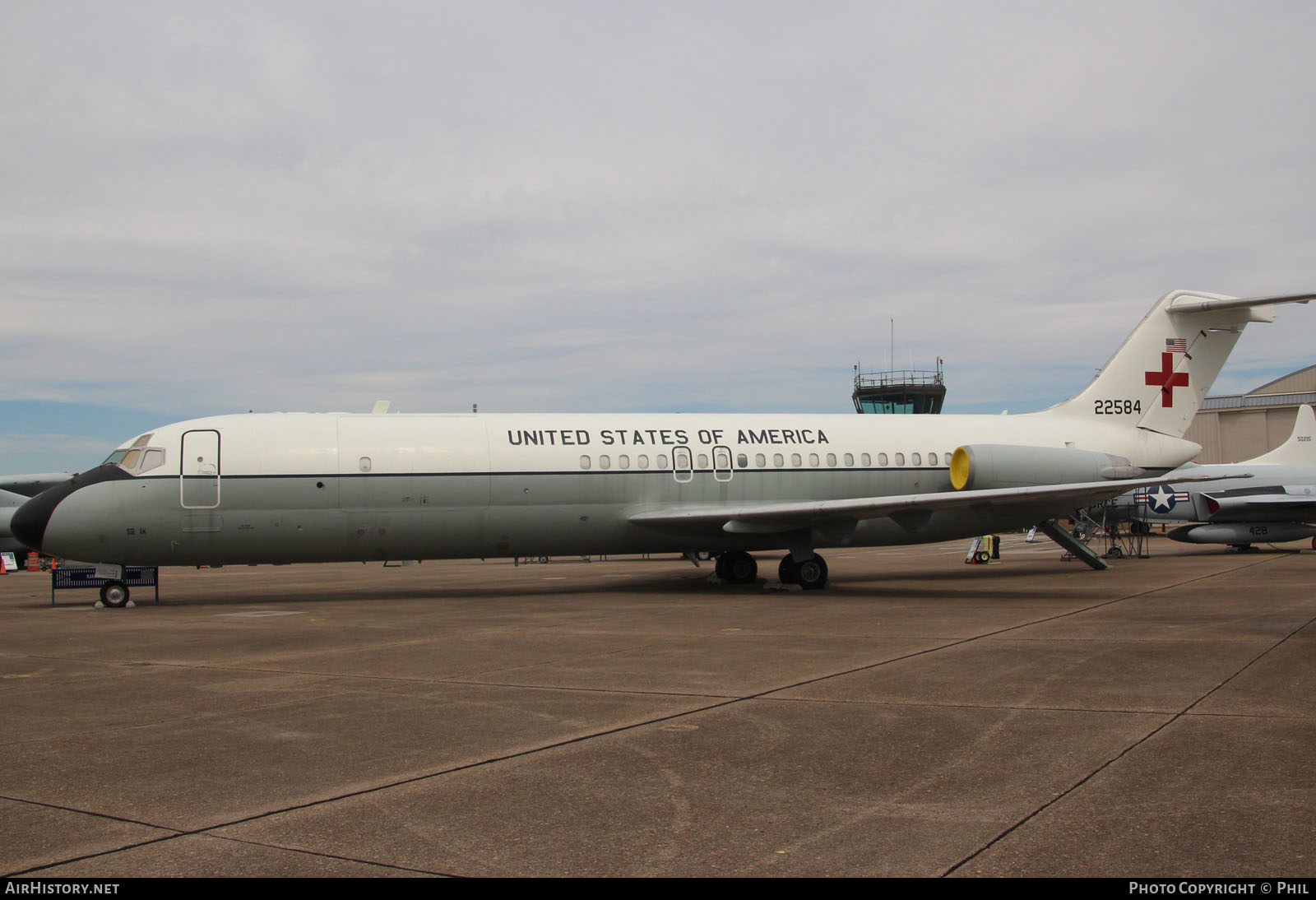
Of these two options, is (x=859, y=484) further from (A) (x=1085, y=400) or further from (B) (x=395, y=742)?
(B) (x=395, y=742)

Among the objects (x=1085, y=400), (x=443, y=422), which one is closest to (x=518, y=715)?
(x=443, y=422)

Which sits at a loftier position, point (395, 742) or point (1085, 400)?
point (1085, 400)

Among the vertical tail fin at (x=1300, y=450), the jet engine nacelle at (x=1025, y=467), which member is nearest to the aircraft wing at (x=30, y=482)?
the jet engine nacelle at (x=1025, y=467)

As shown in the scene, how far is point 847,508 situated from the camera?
18.1m

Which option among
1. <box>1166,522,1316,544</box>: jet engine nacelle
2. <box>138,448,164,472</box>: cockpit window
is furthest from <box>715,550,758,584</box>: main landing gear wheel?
<box>1166,522,1316,544</box>: jet engine nacelle

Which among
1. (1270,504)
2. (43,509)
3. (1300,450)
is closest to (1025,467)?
(1270,504)

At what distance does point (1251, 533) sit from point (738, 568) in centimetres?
2060

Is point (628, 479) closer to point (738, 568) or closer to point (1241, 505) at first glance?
point (738, 568)

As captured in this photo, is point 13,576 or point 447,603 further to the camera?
point 13,576

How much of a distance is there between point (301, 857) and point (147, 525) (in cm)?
1481

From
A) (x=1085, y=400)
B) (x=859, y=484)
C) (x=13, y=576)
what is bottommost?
(x=13, y=576)

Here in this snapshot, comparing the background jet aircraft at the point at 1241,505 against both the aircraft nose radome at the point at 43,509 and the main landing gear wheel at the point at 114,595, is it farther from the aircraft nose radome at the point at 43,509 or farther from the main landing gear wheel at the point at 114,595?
the aircraft nose radome at the point at 43,509

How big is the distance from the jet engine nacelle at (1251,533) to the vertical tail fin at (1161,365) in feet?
36.6
